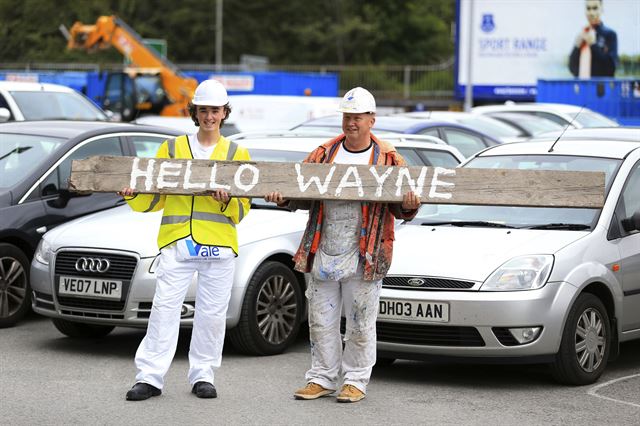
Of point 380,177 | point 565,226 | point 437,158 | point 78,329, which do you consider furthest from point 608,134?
point 78,329

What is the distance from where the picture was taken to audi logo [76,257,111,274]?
8852 millimetres

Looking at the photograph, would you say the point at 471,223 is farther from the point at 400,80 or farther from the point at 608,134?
the point at 400,80

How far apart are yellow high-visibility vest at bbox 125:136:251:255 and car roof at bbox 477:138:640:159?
266 cm

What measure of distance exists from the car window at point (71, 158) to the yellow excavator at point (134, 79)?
20260mm

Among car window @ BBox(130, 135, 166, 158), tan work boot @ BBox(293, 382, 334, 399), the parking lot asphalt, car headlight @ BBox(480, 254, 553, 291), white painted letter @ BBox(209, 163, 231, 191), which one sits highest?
car window @ BBox(130, 135, 166, 158)

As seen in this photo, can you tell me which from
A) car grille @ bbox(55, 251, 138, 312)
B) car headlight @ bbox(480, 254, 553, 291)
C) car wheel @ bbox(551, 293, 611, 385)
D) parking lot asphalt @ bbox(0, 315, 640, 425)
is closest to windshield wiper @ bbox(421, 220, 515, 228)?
car headlight @ bbox(480, 254, 553, 291)

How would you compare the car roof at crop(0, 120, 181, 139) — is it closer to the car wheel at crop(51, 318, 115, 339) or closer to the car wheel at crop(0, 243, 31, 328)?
the car wheel at crop(0, 243, 31, 328)

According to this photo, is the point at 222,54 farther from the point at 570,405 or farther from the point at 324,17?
the point at 570,405

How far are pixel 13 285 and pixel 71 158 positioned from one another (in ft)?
3.93

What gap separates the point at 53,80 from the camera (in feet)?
120

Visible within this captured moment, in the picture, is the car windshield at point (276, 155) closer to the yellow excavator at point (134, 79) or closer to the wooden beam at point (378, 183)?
the wooden beam at point (378, 183)

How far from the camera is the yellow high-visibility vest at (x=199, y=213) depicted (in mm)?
7387

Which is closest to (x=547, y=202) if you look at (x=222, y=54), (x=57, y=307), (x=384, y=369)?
(x=384, y=369)

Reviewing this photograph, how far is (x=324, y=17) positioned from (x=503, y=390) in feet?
216
